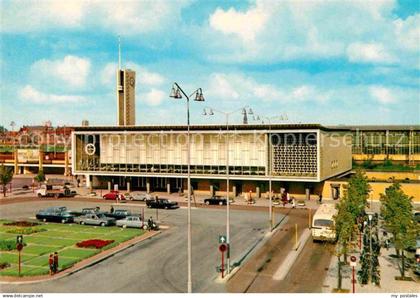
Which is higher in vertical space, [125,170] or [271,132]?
[271,132]

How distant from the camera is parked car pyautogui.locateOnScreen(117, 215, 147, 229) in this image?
4812 centimetres

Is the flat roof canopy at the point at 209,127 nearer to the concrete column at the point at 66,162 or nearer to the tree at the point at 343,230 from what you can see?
the concrete column at the point at 66,162

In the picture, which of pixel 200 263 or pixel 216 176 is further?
pixel 216 176

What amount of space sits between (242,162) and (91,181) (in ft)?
103

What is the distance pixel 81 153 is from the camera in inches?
3334

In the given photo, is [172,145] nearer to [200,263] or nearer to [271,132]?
[271,132]

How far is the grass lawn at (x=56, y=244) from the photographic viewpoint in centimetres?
3316

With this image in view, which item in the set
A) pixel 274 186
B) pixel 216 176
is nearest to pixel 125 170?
pixel 216 176

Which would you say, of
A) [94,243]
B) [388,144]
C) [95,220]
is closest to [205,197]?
[95,220]

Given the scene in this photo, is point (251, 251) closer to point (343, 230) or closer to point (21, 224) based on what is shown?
point (343, 230)

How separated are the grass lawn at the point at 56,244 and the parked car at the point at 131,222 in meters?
0.95

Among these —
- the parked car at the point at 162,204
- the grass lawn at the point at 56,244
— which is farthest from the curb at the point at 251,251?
the parked car at the point at 162,204

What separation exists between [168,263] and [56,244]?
1282 cm

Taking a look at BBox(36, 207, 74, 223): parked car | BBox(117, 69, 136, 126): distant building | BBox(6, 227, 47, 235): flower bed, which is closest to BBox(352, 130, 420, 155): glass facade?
BBox(117, 69, 136, 126): distant building
